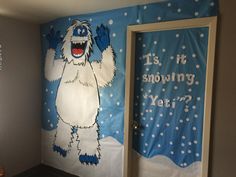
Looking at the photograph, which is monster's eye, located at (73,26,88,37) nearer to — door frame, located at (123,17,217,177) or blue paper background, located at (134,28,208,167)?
door frame, located at (123,17,217,177)

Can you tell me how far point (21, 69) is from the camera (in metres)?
2.85

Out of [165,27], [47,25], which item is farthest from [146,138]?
[47,25]

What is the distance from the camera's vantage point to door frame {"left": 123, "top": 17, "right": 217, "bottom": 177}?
1850 mm

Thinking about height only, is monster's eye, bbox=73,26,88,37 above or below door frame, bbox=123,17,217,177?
above

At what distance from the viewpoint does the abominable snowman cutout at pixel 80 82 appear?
2.50 m

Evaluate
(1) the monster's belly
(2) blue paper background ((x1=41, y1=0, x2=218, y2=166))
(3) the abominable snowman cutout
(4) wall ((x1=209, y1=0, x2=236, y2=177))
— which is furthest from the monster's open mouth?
(4) wall ((x1=209, y1=0, x2=236, y2=177))

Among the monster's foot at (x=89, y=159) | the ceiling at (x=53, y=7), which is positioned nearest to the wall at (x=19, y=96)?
the ceiling at (x=53, y=7)

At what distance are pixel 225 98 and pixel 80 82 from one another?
5.37 feet

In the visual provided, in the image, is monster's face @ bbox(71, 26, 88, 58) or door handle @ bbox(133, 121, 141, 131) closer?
door handle @ bbox(133, 121, 141, 131)

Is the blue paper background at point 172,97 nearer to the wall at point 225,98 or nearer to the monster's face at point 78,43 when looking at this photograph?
the wall at point 225,98

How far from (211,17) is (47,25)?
211 cm

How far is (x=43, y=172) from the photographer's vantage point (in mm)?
3148

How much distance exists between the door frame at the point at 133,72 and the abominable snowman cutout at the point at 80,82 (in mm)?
246

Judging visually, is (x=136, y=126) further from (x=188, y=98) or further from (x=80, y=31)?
(x=80, y=31)
